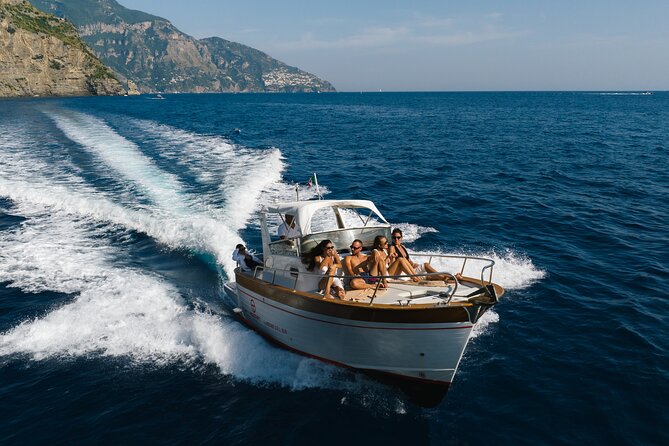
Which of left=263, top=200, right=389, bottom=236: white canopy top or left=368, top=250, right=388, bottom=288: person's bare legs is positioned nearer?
left=368, top=250, right=388, bottom=288: person's bare legs

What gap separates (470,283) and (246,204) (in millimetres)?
15778

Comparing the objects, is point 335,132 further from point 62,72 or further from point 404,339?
point 62,72

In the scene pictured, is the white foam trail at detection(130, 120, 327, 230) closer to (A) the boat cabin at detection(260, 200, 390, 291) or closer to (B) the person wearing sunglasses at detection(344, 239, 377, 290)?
(A) the boat cabin at detection(260, 200, 390, 291)

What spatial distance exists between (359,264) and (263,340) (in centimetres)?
355

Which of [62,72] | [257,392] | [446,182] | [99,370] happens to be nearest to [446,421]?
[257,392]

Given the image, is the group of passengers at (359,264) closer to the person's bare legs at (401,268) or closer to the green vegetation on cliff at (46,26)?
the person's bare legs at (401,268)

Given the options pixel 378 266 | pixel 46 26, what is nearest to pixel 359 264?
pixel 378 266

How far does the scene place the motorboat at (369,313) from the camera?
904cm

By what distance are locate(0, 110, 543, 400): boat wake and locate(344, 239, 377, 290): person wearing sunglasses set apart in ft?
6.98

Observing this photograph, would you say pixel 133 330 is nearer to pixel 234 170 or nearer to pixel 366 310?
pixel 366 310

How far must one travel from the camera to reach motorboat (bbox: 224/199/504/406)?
904cm

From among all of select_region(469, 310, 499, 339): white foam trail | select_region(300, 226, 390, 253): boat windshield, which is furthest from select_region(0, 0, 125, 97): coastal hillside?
select_region(469, 310, 499, 339): white foam trail

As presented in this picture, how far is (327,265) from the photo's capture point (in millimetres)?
10609

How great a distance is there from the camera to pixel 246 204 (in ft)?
78.4
